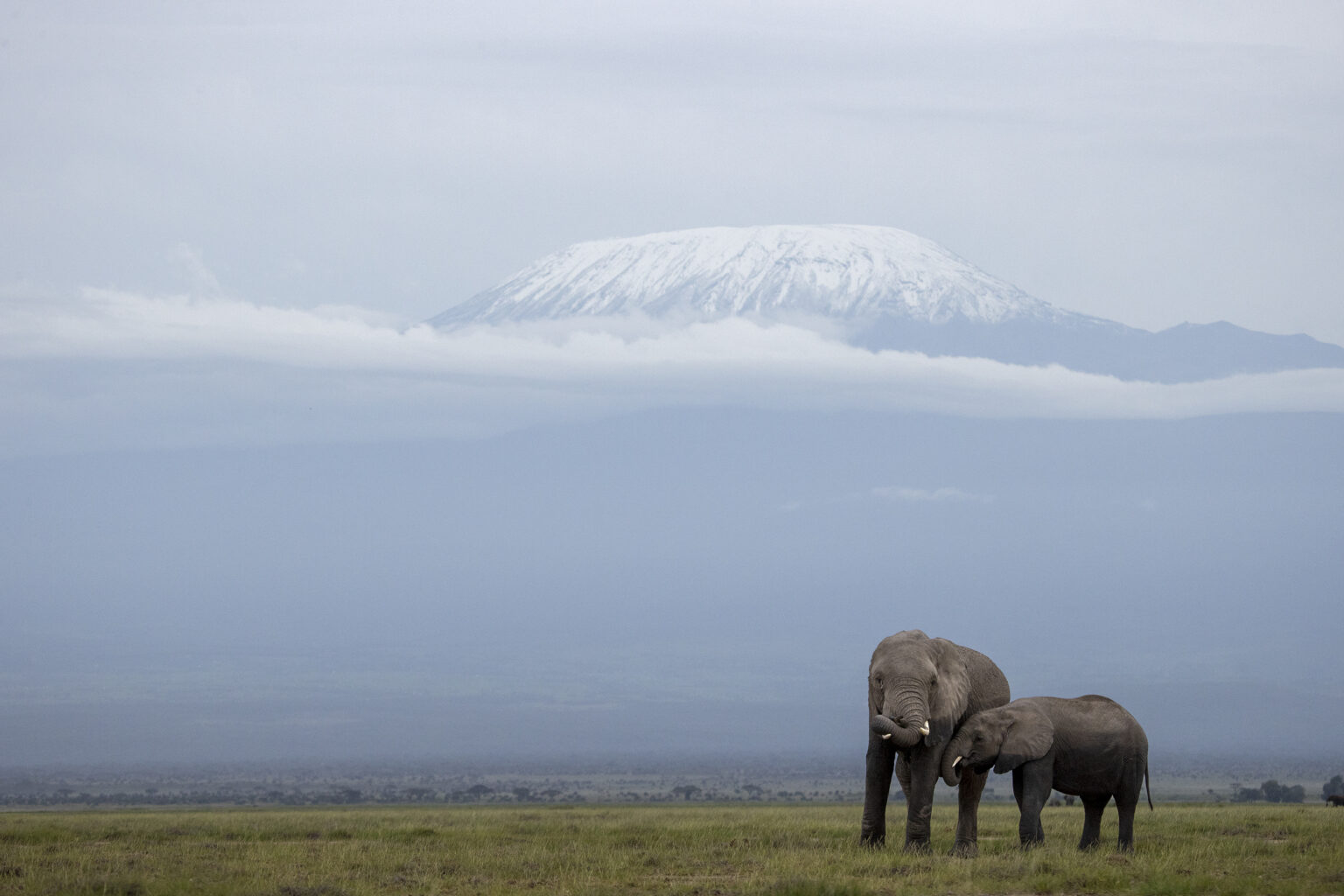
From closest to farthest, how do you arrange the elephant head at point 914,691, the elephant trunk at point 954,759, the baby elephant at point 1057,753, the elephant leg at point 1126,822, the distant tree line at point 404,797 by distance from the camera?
the elephant head at point 914,691 → the baby elephant at point 1057,753 → the elephant trunk at point 954,759 → the elephant leg at point 1126,822 → the distant tree line at point 404,797

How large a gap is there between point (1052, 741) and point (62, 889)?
1273 centimetres

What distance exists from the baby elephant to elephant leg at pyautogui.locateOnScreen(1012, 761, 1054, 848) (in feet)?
0.04

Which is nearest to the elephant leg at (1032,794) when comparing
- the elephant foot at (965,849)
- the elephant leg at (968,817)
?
the elephant leg at (968,817)

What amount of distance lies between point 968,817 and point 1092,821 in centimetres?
198

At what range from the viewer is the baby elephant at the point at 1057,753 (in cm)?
2227

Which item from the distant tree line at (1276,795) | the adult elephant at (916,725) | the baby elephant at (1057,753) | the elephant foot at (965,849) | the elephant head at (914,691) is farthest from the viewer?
the distant tree line at (1276,795)

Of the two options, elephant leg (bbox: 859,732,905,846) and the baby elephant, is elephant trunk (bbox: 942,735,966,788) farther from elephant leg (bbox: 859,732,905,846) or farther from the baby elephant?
elephant leg (bbox: 859,732,905,846)

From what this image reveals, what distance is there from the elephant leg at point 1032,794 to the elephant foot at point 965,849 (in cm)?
66

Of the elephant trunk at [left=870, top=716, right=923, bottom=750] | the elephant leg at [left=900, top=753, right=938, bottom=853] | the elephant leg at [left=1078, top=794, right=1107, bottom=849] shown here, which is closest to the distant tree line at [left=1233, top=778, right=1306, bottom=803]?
the elephant leg at [left=1078, top=794, right=1107, bottom=849]

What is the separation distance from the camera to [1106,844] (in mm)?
24016

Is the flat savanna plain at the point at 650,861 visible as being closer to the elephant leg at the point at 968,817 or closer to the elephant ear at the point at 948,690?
the elephant leg at the point at 968,817

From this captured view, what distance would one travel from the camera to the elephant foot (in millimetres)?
22547

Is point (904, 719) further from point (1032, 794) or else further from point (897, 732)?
point (1032, 794)

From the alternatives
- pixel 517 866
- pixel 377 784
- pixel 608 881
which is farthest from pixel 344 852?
pixel 377 784
